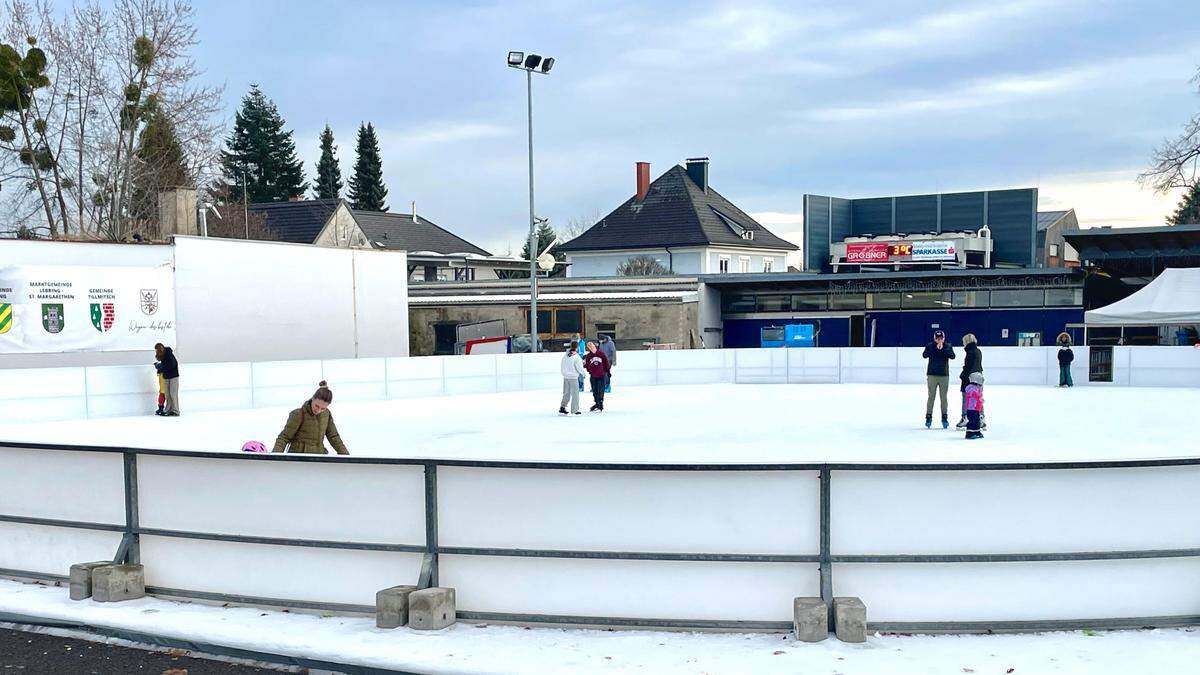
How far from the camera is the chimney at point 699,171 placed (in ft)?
205

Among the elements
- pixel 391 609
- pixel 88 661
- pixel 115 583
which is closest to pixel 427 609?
pixel 391 609

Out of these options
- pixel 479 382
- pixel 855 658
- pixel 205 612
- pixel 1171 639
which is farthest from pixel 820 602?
pixel 479 382

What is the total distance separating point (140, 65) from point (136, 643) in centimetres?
3781

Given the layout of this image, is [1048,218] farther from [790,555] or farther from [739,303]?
[790,555]

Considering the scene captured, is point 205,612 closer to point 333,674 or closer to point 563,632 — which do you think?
point 333,674

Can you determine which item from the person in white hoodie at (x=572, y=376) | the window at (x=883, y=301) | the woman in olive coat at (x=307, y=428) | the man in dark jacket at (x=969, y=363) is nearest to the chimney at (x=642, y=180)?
the window at (x=883, y=301)

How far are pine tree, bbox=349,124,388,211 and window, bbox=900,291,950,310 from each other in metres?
67.7

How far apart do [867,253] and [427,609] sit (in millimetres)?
42881

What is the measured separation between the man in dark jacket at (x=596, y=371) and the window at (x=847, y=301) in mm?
21971

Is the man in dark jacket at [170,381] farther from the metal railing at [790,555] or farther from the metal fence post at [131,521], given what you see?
the metal railing at [790,555]

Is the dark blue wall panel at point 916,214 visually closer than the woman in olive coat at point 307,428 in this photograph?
No

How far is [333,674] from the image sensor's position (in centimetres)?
586

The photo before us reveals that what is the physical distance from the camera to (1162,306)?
31.1m

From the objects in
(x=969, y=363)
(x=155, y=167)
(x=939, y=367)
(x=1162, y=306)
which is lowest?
(x=939, y=367)
